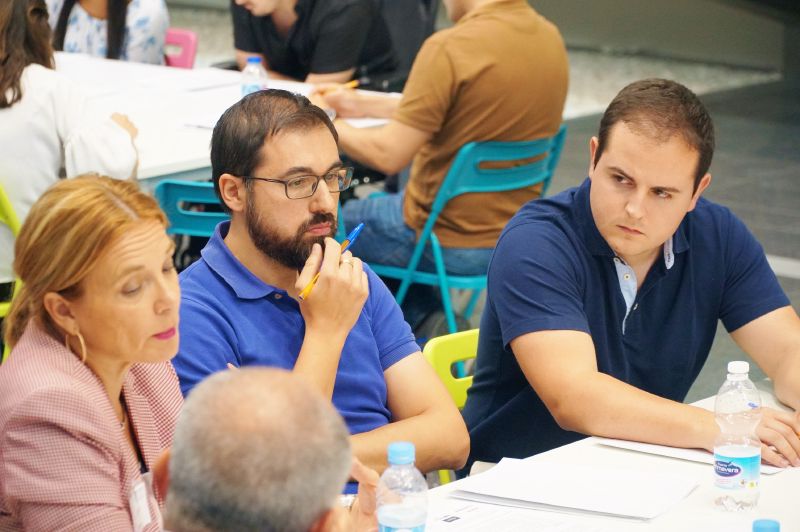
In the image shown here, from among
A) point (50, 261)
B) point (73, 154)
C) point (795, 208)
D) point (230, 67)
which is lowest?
point (795, 208)

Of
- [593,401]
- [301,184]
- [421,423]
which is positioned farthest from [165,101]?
[593,401]

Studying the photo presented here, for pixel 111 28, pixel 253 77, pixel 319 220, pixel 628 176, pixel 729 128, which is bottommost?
pixel 729 128

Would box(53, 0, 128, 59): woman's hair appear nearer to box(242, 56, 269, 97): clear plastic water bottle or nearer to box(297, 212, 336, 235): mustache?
→ box(242, 56, 269, 97): clear plastic water bottle

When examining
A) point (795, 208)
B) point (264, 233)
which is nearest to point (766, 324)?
point (264, 233)

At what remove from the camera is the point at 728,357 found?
468 cm

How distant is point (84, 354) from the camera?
6.17 feet

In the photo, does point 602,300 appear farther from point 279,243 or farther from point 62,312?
point 62,312

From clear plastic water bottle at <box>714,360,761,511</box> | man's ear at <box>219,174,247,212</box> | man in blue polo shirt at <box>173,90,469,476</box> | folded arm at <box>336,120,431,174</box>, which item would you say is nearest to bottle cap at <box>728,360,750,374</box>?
clear plastic water bottle at <box>714,360,761,511</box>

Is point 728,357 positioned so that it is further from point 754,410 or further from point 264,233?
point 264,233

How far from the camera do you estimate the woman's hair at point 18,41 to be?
11.3 ft

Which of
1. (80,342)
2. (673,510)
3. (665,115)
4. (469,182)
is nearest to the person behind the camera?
(80,342)

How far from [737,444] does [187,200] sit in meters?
1.96

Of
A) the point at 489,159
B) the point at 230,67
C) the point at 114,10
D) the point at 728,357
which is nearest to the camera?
the point at 489,159

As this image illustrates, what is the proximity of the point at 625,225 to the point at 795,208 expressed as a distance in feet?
14.8
